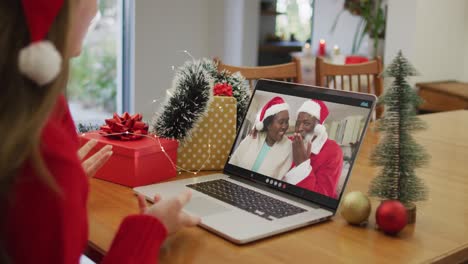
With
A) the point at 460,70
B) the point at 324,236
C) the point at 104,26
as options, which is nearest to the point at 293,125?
the point at 324,236

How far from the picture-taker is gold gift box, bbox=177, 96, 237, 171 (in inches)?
54.2

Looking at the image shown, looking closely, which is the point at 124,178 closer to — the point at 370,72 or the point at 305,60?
the point at 370,72

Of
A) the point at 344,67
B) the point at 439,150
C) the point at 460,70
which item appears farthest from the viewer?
the point at 460,70

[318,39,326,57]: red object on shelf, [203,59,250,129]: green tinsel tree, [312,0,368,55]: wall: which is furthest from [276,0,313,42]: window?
[203,59,250,129]: green tinsel tree

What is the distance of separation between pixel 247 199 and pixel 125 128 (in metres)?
0.35

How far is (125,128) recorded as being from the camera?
1324 mm

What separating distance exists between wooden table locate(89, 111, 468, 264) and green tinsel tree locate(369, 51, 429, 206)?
66 millimetres

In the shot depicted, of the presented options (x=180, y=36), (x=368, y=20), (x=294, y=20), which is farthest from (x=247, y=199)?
(x=294, y=20)

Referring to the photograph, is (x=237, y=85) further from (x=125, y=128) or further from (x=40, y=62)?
(x=40, y=62)

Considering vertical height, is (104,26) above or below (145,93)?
above

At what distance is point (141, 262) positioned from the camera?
85cm

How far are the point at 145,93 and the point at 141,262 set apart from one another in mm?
3545

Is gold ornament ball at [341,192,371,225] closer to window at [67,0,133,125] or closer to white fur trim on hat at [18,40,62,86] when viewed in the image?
white fur trim on hat at [18,40,62,86]

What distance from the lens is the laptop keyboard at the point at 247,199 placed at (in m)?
1.08
